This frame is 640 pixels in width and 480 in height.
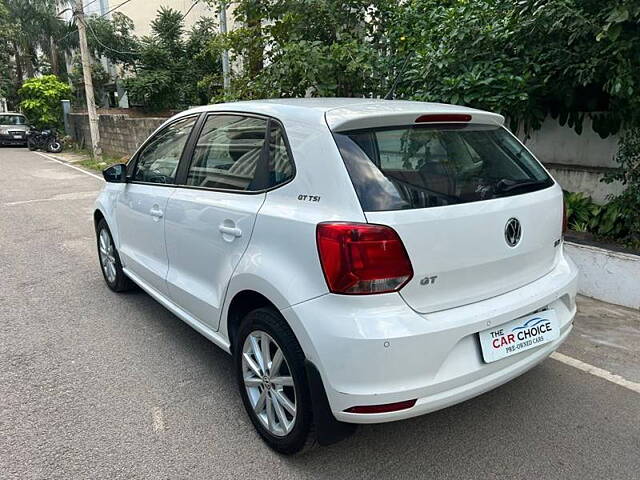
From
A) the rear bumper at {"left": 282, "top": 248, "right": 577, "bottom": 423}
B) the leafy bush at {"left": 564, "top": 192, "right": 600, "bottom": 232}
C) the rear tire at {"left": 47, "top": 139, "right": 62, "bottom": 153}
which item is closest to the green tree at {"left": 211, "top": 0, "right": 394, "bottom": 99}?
the leafy bush at {"left": 564, "top": 192, "right": 600, "bottom": 232}

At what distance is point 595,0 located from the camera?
3.97 m

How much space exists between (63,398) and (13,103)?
36.3m

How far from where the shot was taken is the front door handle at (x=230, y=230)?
8.34 ft

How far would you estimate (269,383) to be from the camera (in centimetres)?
246

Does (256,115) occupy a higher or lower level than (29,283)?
higher

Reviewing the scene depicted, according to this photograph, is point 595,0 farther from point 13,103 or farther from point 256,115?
point 13,103

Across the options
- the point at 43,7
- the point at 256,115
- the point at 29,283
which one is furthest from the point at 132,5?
the point at 256,115

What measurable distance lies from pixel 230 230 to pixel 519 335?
1.48 m

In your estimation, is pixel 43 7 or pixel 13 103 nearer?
pixel 43 7

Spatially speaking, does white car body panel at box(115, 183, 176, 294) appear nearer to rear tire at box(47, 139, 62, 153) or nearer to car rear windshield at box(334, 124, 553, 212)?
car rear windshield at box(334, 124, 553, 212)

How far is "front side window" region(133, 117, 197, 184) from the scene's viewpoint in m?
3.39

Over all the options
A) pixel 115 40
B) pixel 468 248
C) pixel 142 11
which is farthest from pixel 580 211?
pixel 142 11

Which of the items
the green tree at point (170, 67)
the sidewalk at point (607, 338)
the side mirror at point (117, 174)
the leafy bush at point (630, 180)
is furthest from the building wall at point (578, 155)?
the green tree at point (170, 67)

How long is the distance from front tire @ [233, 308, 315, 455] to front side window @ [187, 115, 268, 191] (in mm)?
713
